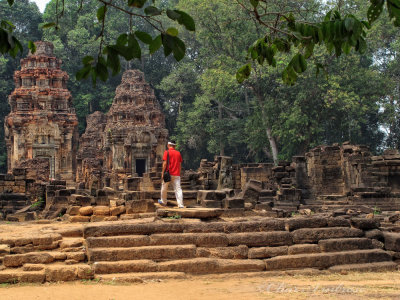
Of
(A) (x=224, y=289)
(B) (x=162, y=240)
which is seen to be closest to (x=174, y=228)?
(B) (x=162, y=240)

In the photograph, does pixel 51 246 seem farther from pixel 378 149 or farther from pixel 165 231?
pixel 378 149

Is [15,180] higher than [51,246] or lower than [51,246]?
higher

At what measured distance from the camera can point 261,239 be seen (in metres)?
8.27

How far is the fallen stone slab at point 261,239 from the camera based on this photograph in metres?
8.20

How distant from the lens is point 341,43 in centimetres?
A: 380

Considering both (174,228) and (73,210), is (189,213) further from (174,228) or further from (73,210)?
(73,210)

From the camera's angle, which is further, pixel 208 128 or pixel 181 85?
pixel 181 85

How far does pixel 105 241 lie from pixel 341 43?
5277mm

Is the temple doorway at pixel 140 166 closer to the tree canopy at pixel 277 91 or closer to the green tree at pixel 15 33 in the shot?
the tree canopy at pixel 277 91

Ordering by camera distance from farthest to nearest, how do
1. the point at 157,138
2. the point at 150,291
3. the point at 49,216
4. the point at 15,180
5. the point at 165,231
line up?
the point at 157,138
the point at 15,180
the point at 49,216
the point at 165,231
the point at 150,291

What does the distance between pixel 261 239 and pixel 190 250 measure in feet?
4.16

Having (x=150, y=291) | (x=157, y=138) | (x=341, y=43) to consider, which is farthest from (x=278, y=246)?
(x=157, y=138)

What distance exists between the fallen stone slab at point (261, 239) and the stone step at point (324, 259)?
0.46 metres

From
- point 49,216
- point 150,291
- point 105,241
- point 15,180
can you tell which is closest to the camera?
point 150,291
